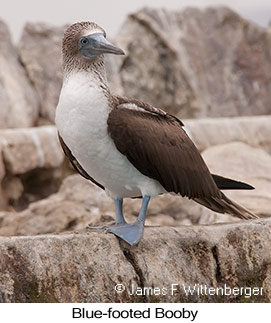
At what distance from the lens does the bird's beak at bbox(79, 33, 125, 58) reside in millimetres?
5695

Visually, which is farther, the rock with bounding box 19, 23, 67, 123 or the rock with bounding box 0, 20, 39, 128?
the rock with bounding box 19, 23, 67, 123

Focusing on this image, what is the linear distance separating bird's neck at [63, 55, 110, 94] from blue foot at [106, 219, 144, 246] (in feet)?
3.82

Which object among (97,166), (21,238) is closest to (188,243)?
(97,166)

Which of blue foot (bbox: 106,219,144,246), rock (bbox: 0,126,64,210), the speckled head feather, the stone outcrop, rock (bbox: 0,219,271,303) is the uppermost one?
the speckled head feather

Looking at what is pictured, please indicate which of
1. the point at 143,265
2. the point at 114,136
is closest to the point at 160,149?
the point at 114,136

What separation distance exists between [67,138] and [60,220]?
4801 mm

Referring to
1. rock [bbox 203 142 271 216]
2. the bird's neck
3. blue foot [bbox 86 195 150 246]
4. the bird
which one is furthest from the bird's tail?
rock [bbox 203 142 271 216]

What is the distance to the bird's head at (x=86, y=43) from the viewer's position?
570 centimetres

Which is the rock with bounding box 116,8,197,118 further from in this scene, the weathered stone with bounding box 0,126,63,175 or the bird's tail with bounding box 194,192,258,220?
the bird's tail with bounding box 194,192,258,220

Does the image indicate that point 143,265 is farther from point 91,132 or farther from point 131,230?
point 91,132

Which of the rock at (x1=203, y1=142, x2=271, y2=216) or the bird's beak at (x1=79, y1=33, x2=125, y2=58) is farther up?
the bird's beak at (x1=79, y1=33, x2=125, y2=58)

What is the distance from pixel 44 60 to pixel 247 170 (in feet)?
33.7

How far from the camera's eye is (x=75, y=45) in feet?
19.0

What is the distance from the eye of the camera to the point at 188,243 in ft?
20.4
